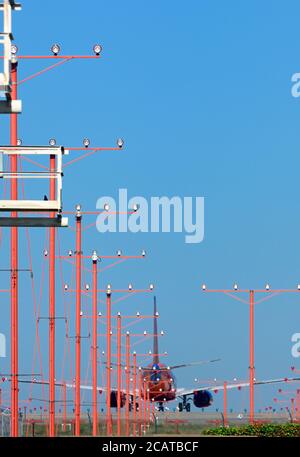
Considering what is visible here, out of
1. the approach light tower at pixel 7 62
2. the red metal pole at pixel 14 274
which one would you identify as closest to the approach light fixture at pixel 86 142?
the red metal pole at pixel 14 274

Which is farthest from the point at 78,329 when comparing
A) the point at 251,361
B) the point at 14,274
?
the point at 14,274

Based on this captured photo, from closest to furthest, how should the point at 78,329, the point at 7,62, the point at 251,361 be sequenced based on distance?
the point at 7,62 < the point at 78,329 < the point at 251,361

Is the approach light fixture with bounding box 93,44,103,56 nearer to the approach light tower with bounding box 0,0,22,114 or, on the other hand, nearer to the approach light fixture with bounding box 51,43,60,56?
the approach light fixture with bounding box 51,43,60,56

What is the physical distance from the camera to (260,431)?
68.5 metres

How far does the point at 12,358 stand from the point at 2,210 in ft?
78.1

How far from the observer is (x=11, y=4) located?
29703 mm

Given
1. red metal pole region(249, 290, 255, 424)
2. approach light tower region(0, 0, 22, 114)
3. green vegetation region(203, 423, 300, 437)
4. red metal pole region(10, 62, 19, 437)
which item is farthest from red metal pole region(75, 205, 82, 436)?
approach light tower region(0, 0, 22, 114)

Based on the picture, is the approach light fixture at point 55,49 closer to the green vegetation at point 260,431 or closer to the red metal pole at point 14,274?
the red metal pole at point 14,274

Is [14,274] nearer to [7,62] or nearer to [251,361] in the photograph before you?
[7,62]

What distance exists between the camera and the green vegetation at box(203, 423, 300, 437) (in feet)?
221

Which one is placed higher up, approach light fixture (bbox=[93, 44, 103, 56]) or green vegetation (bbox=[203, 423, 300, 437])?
approach light fixture (bbox=[93, 44, 103, 56])

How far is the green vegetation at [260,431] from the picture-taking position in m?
67.4
